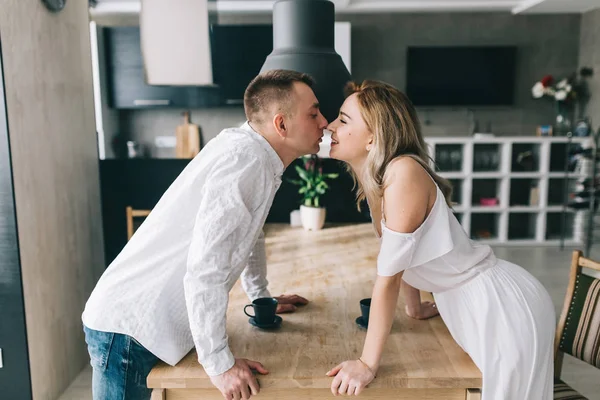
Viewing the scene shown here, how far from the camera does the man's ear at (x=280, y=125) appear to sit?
4.54ft

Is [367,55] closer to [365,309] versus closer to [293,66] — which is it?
[293,66]

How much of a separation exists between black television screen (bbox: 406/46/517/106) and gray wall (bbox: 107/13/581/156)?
170 mm

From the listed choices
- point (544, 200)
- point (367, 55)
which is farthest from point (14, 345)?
point (544, 200)

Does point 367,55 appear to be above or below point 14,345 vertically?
above

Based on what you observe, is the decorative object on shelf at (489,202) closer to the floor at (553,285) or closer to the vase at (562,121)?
the floor at (553,285)

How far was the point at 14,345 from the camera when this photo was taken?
7.87 feet

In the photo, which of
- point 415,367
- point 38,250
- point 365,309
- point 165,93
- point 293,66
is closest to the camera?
point 415,367

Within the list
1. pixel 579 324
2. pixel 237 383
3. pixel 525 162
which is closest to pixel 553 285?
pixel 525 162

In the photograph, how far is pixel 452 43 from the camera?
20.7ft

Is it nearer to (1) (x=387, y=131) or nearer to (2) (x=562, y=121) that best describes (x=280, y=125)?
(1) (x=387, y=131)

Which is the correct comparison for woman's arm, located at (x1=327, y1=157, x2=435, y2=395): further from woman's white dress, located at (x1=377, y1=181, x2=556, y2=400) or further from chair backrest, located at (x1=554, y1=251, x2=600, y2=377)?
chair backrest, located at (x1=554, y1=251, x2=600, y2=377)

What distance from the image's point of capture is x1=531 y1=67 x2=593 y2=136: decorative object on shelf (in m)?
6.13

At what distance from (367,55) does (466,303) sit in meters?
5.26

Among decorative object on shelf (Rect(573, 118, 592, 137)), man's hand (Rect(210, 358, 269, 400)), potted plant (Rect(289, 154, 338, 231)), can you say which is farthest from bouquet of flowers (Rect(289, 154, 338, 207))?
decorative object on shelf (Rect(573, 118, 592, 137))
